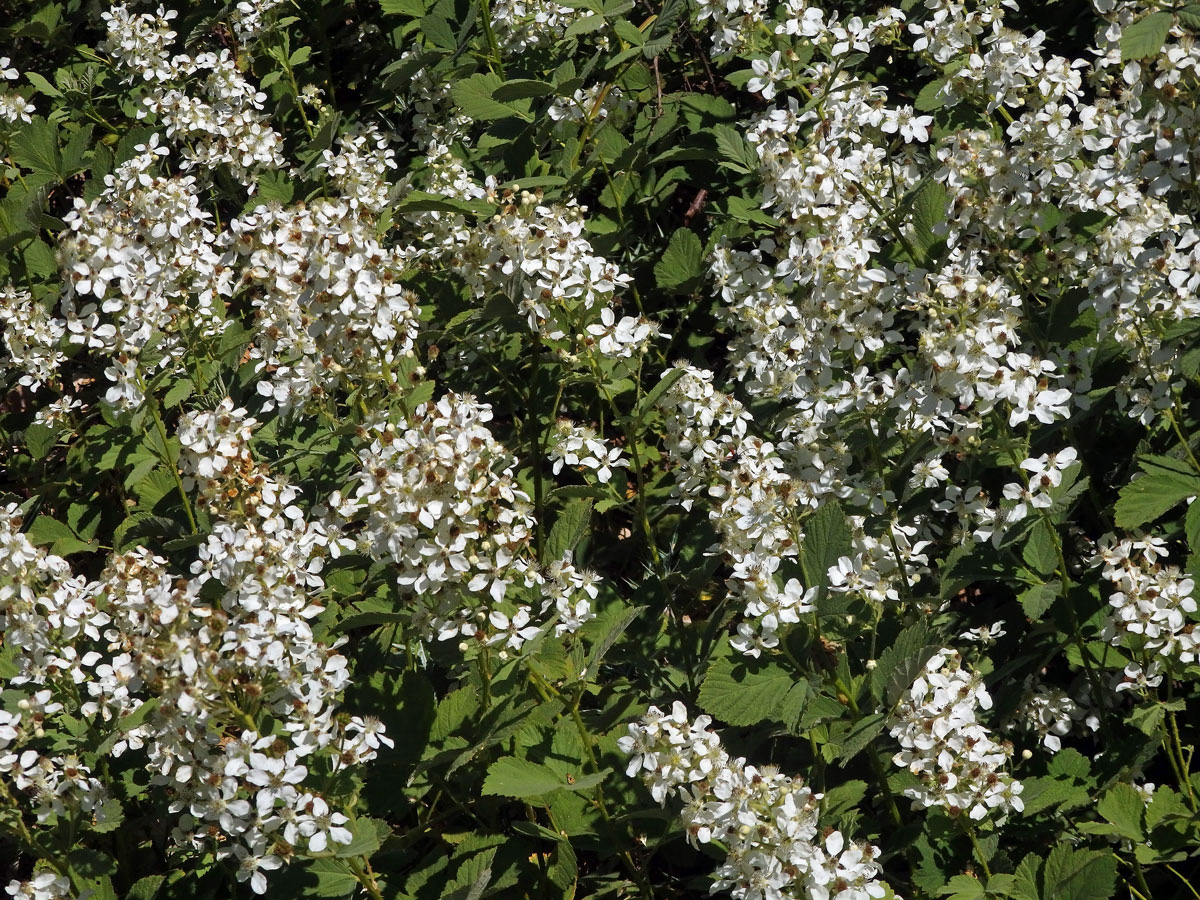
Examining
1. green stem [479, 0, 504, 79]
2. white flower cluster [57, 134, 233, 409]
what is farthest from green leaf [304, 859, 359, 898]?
green stem [479, 0, 504, 79]

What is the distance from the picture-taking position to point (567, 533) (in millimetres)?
2947

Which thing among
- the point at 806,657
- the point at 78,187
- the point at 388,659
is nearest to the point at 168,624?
the point at 388,659

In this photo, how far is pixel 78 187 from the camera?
5.96 metres

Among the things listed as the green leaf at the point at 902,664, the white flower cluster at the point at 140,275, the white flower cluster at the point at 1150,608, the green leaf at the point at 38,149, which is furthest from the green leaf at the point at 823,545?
the green leaf at the point at 38,149

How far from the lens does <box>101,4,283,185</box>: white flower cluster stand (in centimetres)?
449

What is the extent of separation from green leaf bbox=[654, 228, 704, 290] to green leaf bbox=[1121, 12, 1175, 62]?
144 centimetres

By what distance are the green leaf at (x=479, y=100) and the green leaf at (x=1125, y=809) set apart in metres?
2.68

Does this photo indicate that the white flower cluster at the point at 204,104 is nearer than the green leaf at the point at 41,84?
Yes

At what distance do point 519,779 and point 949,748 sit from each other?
925 mm

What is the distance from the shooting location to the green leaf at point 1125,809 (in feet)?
8.29

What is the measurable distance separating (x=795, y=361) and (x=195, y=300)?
206 cm

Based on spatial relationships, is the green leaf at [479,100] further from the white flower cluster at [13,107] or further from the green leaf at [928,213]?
the white flower cluster at [13,107]

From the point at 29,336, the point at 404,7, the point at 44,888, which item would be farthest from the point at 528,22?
the point at 44,888

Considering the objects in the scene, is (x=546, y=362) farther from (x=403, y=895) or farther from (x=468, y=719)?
(x=403, y=895)
